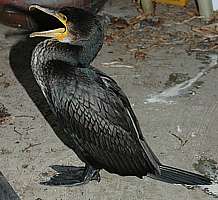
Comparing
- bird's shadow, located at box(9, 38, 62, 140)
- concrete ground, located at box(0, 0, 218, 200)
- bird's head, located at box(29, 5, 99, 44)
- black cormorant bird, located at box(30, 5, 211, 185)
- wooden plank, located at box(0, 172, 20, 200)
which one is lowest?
concrete ground, located at box(0, 0, 218, 200)

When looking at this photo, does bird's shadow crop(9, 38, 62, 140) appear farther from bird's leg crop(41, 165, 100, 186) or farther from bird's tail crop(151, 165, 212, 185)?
bird's tail crop(151, 165, 212, 185)

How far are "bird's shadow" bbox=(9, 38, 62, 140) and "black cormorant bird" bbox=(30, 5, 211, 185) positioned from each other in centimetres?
57

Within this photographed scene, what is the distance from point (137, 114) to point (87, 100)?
0.80 meters

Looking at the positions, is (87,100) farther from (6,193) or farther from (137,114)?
(137,114)

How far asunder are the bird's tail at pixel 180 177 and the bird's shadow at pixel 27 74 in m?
0.62

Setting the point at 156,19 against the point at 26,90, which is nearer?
the point at 26,90

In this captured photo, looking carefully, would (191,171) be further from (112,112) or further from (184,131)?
(112,112)

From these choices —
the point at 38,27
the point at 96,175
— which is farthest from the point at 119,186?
the point at 38,27

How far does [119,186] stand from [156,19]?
193 cm

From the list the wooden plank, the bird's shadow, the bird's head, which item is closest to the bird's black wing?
the bird's head

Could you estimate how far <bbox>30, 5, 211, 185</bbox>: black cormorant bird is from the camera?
2.38m

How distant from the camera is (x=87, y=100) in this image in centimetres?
237

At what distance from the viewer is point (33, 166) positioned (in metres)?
2.75

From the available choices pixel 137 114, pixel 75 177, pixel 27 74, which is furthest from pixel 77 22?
pixel 27 74
